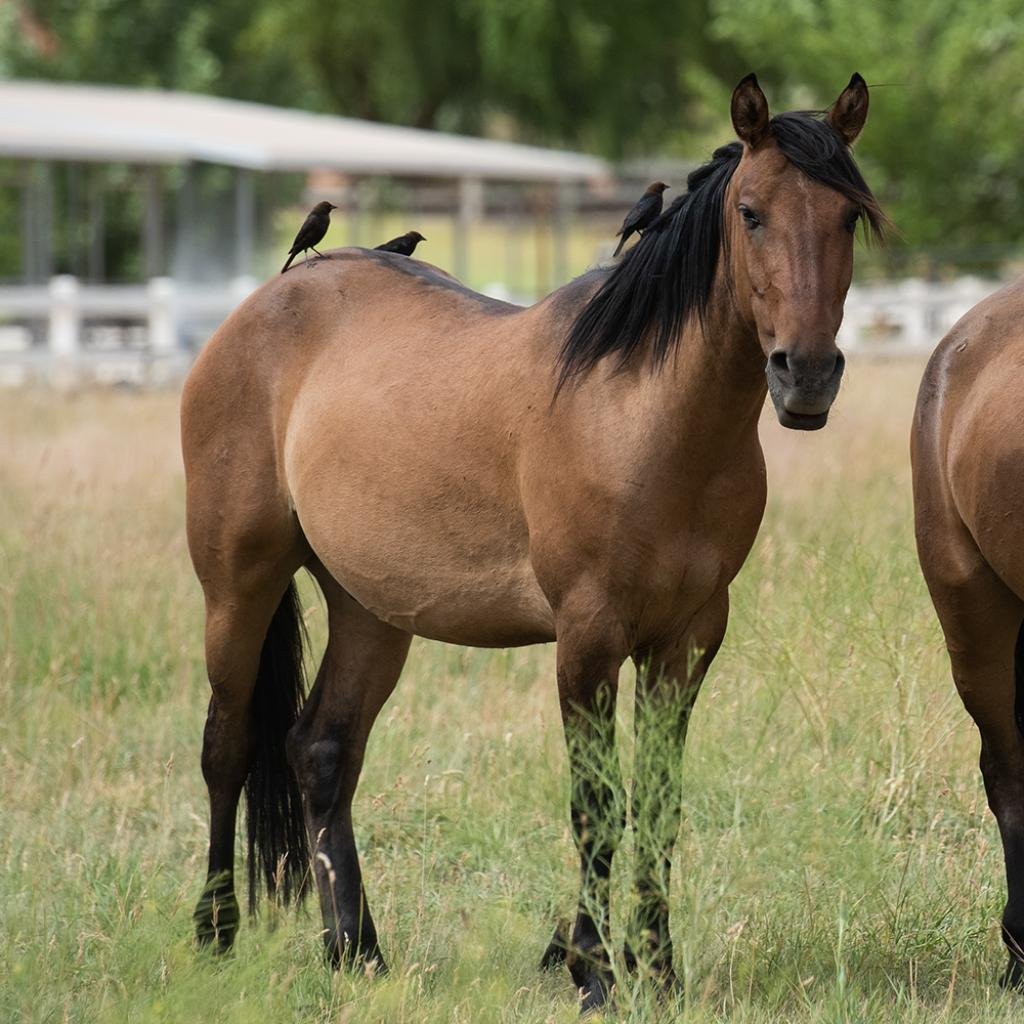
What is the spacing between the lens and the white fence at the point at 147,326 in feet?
57.2

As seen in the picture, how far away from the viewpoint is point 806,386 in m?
3.33

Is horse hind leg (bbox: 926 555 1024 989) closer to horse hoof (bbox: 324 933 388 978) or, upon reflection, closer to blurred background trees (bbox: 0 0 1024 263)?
horse hoof (bbox: 324 933 388 978)

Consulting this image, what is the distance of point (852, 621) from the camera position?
514 centimetres

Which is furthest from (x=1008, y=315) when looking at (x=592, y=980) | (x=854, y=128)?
(x=592, y=980)

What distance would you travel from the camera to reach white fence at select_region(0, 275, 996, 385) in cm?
1742

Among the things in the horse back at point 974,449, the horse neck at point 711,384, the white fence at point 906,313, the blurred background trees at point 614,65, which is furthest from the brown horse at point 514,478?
the blurred background trees at point 614,65

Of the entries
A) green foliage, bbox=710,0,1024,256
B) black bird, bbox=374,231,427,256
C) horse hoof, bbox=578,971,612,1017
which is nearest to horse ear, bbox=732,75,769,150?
black bird, bbox=374,231,427,256

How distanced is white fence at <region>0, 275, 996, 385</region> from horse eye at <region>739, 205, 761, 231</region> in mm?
13732

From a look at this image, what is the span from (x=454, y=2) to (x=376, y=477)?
27.7m

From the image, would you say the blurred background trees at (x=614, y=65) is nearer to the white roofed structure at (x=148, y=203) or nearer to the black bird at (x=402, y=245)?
the white roofed structure at (x=148, y=203)

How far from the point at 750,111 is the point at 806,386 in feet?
2.02

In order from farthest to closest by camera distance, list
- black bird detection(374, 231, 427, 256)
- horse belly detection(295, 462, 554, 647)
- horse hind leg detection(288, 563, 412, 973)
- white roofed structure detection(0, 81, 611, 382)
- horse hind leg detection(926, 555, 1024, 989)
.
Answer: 1. white roofed structure detection(0, 81, 611, 382)
2. black bird detection(374, 231, 427, 256)
3. horse hind leg detection(288, 563, 412, 973)
4. horse hind leg detection(926, 555, 1024, 989)
5. horse belly detection(295, 462, 554, 647)

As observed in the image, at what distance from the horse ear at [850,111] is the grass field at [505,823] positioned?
806 mm

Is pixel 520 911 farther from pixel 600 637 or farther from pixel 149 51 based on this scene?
pixel 149 51
